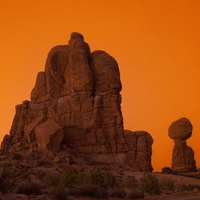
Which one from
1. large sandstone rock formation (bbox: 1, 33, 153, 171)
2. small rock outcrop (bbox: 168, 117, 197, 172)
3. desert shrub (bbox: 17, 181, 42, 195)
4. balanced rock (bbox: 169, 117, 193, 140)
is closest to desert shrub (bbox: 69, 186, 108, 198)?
desert shrub (bbox: 17, 181, 42, 195)

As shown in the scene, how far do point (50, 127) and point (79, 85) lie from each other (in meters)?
→ 5.81

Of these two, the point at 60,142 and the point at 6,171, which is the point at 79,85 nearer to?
the point at 60,142

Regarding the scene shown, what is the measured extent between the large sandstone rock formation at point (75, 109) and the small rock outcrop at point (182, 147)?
12.7m

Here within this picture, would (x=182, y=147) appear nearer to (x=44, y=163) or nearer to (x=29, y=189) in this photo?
(x=44, y=163)

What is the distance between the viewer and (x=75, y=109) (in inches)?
1711

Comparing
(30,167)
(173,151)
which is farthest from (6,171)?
(173,151)

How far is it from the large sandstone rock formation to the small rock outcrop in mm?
12664

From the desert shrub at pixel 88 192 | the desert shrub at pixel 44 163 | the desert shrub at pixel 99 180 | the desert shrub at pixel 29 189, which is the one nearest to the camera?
the desert shrub at pixel 29 189

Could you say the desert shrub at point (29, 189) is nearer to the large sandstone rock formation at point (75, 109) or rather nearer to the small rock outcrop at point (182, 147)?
the large sandstone rock formation at point (75, 109)

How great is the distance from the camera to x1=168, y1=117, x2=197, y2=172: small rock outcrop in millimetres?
58938

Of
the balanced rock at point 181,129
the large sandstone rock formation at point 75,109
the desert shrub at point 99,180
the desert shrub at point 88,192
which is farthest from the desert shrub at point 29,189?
the balanced rock at point 181,129

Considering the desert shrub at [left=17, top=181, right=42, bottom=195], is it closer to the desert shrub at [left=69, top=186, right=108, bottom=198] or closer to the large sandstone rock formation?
the desert shrub at [left=69, top=186, right=108, bottom=198]

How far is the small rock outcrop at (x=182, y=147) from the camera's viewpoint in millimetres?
58938

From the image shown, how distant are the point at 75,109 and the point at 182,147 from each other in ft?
78.1
